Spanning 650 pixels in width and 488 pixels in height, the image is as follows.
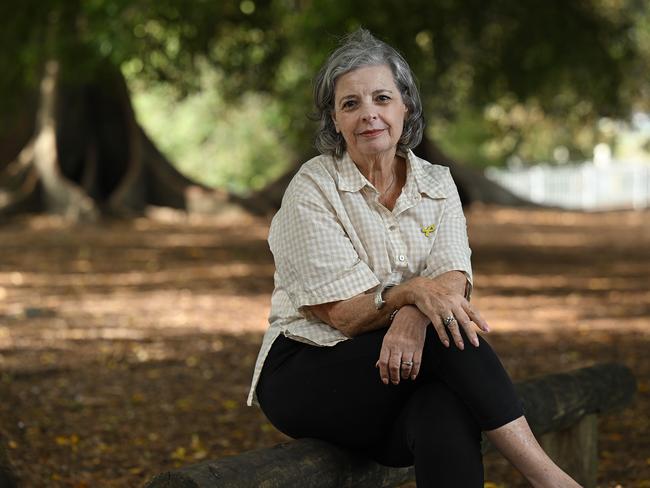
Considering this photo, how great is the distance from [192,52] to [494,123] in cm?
1729

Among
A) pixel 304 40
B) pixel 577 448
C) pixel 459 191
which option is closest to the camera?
pixel 577 448

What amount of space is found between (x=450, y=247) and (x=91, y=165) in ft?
47.1

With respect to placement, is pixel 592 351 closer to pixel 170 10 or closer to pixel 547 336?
pixel 547 336

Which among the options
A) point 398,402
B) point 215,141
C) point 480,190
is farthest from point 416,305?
point 215,141

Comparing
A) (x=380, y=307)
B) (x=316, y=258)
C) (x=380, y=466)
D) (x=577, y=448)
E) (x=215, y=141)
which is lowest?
(x=577, y=448)

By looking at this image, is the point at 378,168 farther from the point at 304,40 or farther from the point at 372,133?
the point at 304,40

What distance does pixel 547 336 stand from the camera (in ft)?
26.9

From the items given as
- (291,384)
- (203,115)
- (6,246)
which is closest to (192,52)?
(6,246)

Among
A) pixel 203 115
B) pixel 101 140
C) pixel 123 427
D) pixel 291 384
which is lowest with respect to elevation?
pixel 123 427

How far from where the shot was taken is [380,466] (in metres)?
3.39

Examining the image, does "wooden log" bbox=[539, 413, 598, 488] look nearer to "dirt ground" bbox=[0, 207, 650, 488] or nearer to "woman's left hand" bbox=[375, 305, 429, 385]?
"dirt ground" bbox=[0, 207, 650, 488]

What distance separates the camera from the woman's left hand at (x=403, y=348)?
123 inches

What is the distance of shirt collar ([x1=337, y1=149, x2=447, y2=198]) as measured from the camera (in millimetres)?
3434

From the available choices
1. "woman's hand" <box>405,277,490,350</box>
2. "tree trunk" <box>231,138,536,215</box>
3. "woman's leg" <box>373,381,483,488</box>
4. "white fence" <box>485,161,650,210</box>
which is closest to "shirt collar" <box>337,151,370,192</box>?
"woman's hand" <box>405,277,490,350</box>
